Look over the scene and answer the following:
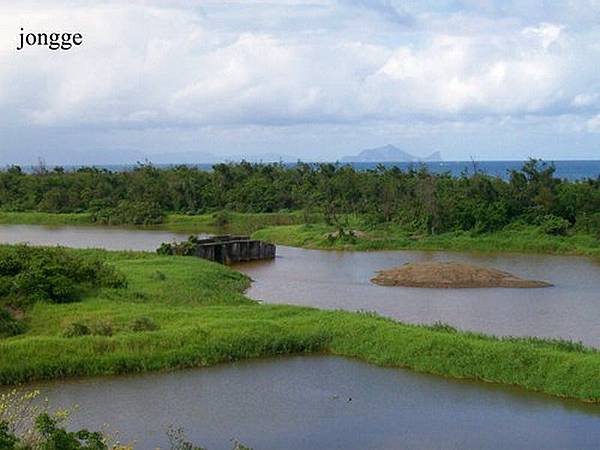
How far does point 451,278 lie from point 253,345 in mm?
16823

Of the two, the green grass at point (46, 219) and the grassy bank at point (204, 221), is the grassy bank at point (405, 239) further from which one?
the green grass at point (46, 219)

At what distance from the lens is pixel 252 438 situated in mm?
17828

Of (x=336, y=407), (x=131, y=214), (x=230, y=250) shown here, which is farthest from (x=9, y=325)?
(x=131, y=214)

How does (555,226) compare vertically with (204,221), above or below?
above

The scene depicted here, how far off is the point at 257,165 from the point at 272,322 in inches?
2482

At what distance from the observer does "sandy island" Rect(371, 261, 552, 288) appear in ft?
127

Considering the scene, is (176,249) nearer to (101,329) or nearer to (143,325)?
(143,325)

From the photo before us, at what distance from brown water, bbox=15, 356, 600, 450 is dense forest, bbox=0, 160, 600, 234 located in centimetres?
3548

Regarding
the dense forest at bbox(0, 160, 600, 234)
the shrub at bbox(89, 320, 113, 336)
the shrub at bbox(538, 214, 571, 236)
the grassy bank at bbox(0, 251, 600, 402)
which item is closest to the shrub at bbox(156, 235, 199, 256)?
the grassy bank at bbox(0, 251, 600, 402)

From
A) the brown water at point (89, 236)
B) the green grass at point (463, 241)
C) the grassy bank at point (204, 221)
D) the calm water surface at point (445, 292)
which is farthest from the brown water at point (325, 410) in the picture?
the grassy bank at point (204, 221)

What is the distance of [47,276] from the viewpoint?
2891 centimetres

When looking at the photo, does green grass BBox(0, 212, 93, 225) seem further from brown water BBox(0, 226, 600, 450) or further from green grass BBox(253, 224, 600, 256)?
brown water BBox(0, 226, 600, 450)

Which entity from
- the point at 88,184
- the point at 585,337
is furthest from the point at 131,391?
the point at 88,184

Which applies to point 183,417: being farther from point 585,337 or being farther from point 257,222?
point 257,222
